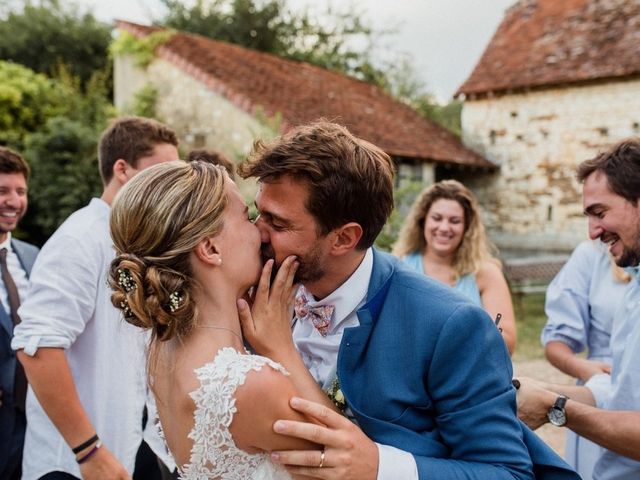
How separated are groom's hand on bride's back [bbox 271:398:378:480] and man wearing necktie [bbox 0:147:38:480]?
2.50m

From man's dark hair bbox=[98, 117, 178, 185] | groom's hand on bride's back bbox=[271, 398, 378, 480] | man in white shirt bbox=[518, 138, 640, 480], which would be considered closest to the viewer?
groom's hand on bride's back bbox=[271, 398, 378, 480]

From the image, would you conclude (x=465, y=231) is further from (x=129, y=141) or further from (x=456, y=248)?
(x=129, y=141)

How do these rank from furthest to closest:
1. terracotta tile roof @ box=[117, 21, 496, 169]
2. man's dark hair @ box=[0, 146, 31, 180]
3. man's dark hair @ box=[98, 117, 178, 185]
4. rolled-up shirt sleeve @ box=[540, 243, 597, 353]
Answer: terracotta tile roof @ box=[117, 21, 496, 169]
man's dark hair @ box=[0, 146, 31, 180]
rolled-up shirt sleeve @ box=[540, 243, 597, 353]
man's dark hair @ box=[98, 117, 178, 185]

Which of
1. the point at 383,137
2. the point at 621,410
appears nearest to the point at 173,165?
the point at 621,410

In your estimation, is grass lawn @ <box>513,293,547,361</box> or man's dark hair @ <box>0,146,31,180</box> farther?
grass lawn @ <box>513,293,547,361</box>

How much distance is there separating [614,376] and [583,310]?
98cm

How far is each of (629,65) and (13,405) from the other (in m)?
16.2

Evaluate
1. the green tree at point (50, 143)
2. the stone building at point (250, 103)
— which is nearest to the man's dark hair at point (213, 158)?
the stone building at point (250, 103)

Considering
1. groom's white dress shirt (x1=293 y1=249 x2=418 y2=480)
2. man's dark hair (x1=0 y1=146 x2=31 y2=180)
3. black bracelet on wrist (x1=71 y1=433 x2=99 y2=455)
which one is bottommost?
black bracelet on wrist (x1=71 y1=433 x2=99 y2=455)

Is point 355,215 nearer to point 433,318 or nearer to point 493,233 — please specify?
point 433,318

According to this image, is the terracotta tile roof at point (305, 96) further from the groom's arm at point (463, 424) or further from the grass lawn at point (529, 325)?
the groom's arm at point (463, 424)

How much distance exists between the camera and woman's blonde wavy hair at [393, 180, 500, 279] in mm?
Answer: 4684

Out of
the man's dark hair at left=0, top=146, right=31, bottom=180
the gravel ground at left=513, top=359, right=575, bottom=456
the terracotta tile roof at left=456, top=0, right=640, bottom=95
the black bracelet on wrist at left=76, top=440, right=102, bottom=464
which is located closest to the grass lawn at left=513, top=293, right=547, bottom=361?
the gravel ground at left=513, top=359, right=575, bottom=456

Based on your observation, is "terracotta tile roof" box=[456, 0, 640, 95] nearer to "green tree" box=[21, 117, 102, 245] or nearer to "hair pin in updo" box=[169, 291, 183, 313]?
"green tree" box=[21, 117, 102, 245]
